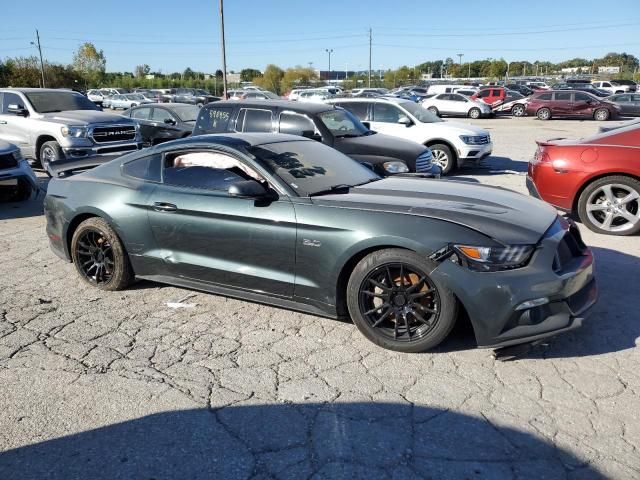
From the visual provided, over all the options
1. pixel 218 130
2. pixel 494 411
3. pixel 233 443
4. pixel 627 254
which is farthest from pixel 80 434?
pixel 218 130

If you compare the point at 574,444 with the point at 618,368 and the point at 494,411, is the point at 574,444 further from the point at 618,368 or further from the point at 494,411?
the point at 618,368

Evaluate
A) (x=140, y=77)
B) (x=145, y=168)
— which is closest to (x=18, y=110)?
(x=145, y=168)

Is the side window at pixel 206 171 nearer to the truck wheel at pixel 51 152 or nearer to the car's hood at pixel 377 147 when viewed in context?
the car's hood at pixel 377 147

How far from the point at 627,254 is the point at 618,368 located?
9.31ft

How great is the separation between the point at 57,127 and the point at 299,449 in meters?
10.6

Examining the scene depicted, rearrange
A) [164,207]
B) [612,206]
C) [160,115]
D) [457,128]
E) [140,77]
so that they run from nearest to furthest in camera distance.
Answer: [164,207], [612,206], [457,128], [160,115], [140,77]

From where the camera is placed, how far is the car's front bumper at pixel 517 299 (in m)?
3.35

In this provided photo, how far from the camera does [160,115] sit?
14.9 meters

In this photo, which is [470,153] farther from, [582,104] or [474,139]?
[582,104]

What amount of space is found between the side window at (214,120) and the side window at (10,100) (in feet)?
16.5

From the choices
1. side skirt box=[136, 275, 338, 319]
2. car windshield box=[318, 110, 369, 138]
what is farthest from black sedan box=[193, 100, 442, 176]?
side skirt box=[136, 275, 338, 319]

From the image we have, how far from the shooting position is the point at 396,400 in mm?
3191

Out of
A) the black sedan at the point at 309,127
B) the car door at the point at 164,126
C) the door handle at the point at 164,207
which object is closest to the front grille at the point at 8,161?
the black sedan at the point at 309,127

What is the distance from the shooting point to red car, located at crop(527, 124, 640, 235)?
21.4 feet
